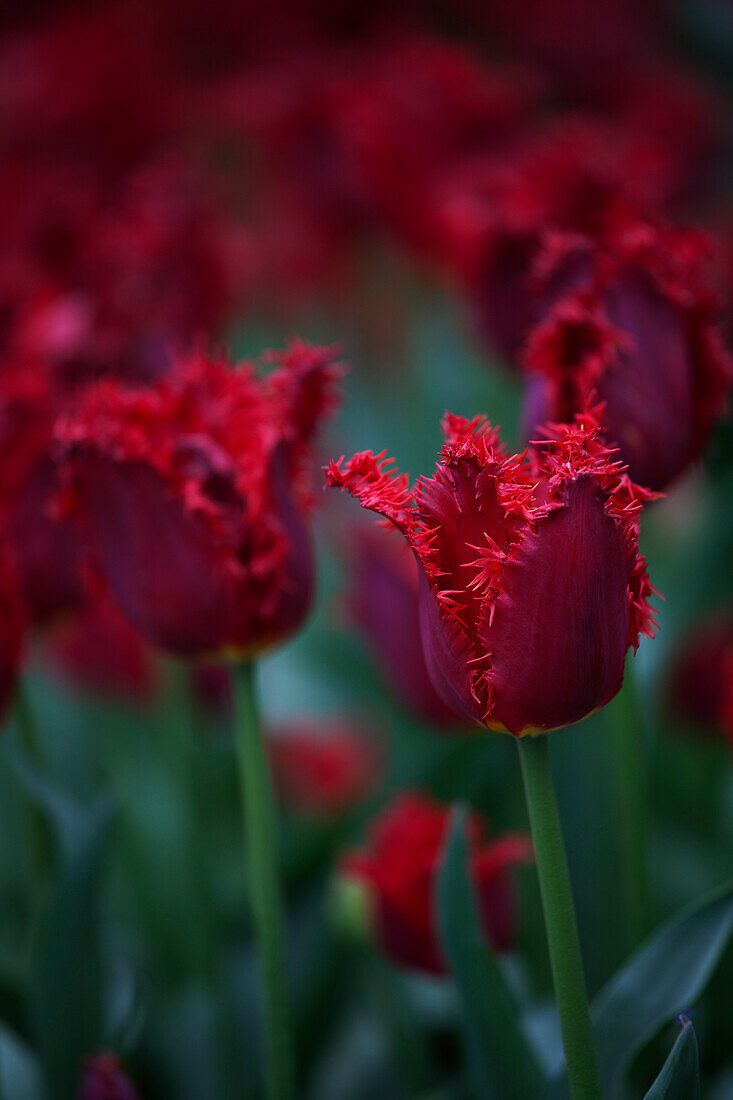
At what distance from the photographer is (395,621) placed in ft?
1.88

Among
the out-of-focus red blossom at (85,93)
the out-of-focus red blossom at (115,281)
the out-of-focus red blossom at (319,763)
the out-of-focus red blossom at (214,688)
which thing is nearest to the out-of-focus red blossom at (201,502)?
the out-of-focus red blossom at (115,281)

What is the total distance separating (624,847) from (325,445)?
652mm

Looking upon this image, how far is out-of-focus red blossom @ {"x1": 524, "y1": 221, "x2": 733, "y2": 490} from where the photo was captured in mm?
365

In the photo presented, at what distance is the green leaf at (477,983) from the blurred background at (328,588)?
43 millimetres

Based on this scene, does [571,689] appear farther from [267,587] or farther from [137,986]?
[137,986]

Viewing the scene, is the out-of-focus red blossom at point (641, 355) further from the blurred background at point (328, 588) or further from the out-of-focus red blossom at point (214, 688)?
the out-of-focus red blossom at point (214, 688)

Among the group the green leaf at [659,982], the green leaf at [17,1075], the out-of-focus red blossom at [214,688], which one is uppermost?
the green leaf at [659,982]

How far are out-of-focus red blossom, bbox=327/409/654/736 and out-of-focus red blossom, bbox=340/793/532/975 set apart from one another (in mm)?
167

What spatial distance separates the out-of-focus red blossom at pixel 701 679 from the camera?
0.68 meters

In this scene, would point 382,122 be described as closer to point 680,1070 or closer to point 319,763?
point 319,763

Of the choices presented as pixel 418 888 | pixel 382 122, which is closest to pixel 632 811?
pixel 418 888

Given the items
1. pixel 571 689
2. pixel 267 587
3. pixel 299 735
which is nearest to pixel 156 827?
pixel 299 735

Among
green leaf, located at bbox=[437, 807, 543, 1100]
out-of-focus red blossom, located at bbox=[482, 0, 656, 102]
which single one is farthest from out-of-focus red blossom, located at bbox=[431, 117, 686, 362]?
out-of-focus red blossom, located at bbox=[482, 0, 656, 102]

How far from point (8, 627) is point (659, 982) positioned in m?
0.27
